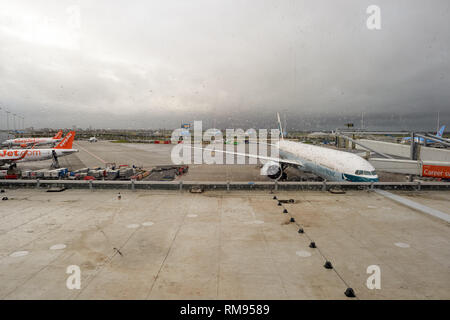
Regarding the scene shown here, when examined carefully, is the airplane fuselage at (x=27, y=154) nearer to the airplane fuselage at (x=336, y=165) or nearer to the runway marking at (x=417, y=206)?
the airplane fuselage at (x=336, y=165)

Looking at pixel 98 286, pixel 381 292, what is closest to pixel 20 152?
pixel 98 286

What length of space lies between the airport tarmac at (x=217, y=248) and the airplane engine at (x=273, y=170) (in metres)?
17.7

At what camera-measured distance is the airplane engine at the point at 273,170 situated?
33844 mm

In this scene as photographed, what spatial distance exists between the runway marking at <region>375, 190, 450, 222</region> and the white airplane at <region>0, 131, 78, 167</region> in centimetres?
4992

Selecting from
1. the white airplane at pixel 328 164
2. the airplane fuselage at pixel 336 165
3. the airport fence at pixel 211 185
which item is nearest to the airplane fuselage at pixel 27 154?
the airport fence at pixel 211 185

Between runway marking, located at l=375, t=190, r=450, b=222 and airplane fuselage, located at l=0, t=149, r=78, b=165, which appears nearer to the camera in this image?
runway marking, located at l=375, t=190, r=450, b=222

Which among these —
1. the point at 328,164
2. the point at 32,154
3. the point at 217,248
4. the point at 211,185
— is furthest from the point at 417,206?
the point at 32,154

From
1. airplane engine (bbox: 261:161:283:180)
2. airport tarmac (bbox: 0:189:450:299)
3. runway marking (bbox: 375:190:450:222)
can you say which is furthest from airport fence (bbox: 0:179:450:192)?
airplane engine (bbox: 261:161:283:180)

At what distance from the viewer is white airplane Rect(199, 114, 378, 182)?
21.3 meters

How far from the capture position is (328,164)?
2512 centimetres

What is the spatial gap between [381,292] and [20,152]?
165 feet

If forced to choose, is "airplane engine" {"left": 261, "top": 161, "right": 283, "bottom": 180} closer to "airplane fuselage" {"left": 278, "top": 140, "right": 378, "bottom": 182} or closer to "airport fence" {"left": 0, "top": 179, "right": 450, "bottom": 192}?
"airplane fuselage" {"left": 278, "top": 140, "right": 378, "bottom": 182}

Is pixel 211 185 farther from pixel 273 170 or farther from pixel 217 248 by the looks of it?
pixel 273 170

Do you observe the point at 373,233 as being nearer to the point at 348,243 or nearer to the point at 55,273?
the point at 348,243
